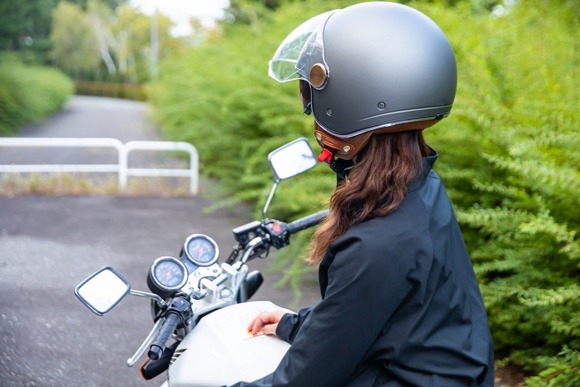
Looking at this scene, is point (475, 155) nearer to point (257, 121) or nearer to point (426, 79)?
point (426, 79)

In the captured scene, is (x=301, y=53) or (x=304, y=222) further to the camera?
(x=304, y=222)

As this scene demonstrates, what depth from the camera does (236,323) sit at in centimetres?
213

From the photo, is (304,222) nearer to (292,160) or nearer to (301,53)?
(292,160)

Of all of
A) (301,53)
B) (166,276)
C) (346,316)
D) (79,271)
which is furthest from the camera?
(79,271)

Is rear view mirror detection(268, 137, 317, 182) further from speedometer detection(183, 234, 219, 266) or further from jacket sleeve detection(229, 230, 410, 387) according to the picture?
jacket sleeve detection(229, 230, 410, 387)

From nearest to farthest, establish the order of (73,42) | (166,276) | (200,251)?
1. (166,276)
2. (200,251)
3. (73,42)

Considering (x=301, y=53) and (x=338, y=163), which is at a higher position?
(x=301, y=53)

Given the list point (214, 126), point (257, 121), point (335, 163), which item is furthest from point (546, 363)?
point (214, 126)

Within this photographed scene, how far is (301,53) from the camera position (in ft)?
6.83

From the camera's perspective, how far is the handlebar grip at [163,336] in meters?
2.00

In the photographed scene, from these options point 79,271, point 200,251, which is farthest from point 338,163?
→ point 79,271

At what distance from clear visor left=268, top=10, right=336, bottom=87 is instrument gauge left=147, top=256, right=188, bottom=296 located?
2.30 ft

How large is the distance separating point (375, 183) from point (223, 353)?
0.66 metres

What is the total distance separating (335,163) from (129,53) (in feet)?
225
